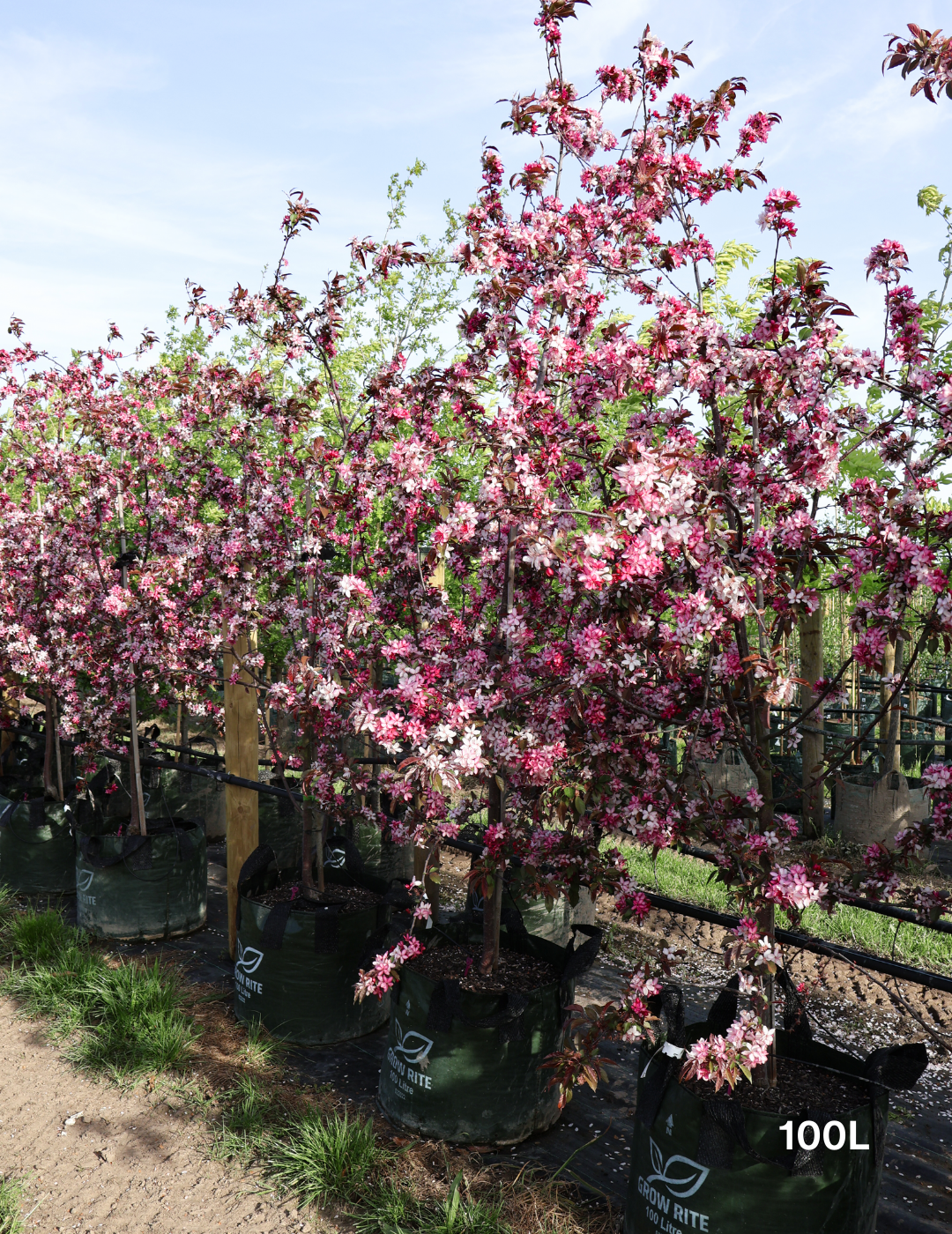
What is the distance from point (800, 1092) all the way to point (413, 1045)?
126 cm

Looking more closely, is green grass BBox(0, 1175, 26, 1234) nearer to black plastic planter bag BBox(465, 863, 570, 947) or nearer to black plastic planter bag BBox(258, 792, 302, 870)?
black plastic planter bag BBox(465, 863, 570, 947)

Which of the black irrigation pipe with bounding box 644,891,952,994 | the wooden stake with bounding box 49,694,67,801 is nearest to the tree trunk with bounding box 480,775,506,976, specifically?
the black irrigation pipe with bounding box 644,891,952,994

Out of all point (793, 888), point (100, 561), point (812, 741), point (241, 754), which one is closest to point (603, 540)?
point (793, 888)

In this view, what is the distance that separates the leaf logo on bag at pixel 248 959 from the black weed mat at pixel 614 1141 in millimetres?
385

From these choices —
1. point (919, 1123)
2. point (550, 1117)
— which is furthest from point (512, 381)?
point (919, 1123)

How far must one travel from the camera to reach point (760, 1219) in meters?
2.22

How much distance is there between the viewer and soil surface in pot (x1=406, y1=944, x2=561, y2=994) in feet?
10.5

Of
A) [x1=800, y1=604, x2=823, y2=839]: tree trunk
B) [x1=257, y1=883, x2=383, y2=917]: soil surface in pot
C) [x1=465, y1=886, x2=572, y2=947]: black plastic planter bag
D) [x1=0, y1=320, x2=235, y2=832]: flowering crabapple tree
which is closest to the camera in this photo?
[x1=257, y1=883, x2=383, y2=917]: soil surface in pot

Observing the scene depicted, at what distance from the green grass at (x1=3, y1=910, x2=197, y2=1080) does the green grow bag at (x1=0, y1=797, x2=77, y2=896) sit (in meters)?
0.94

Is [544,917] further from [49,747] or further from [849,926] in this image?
[49,747]

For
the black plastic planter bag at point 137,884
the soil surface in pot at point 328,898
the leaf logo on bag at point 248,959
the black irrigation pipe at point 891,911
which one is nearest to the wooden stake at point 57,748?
the black plastic planter bag at point 137,884

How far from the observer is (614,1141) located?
3176mm

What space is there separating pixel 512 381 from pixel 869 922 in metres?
3.94

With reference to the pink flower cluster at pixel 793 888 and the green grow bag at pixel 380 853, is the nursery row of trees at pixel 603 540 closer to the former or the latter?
the pink flower cluster at pixel 793 888
